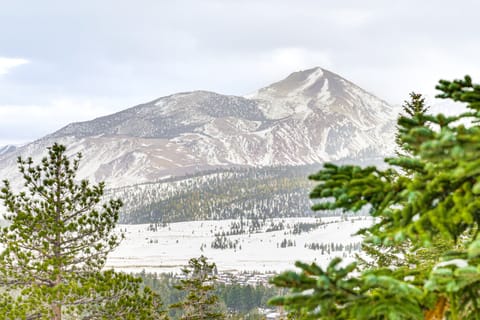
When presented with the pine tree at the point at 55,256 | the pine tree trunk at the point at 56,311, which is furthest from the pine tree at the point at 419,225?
the pine tree trunk at the point at 56,311

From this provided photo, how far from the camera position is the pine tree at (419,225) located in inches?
121

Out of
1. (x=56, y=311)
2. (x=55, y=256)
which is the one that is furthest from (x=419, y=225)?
(x=56, y=311)

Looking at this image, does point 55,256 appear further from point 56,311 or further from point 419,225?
point 419,225

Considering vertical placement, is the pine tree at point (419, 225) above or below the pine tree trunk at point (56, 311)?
above

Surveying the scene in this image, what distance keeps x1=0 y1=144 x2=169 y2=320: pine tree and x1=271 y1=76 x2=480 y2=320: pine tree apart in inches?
497

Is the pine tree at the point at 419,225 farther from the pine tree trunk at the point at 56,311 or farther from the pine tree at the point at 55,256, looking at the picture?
the pine tree trunk at the point at 56,311

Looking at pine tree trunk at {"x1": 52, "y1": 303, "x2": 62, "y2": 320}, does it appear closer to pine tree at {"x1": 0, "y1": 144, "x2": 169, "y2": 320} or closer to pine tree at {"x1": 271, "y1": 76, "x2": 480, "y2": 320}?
pine tree at {"x1": 0, "y1": 144, "x2": 169, "y2": 320}

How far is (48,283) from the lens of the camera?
15.5 metres

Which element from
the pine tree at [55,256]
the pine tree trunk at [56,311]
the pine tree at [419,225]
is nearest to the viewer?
the pine tree at [419,225]

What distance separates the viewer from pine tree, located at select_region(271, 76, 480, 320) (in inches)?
121

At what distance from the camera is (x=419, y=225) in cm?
336

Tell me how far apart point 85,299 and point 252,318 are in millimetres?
117101

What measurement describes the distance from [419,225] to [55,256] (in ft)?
47.1

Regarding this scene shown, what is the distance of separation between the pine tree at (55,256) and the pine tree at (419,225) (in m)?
12.6
